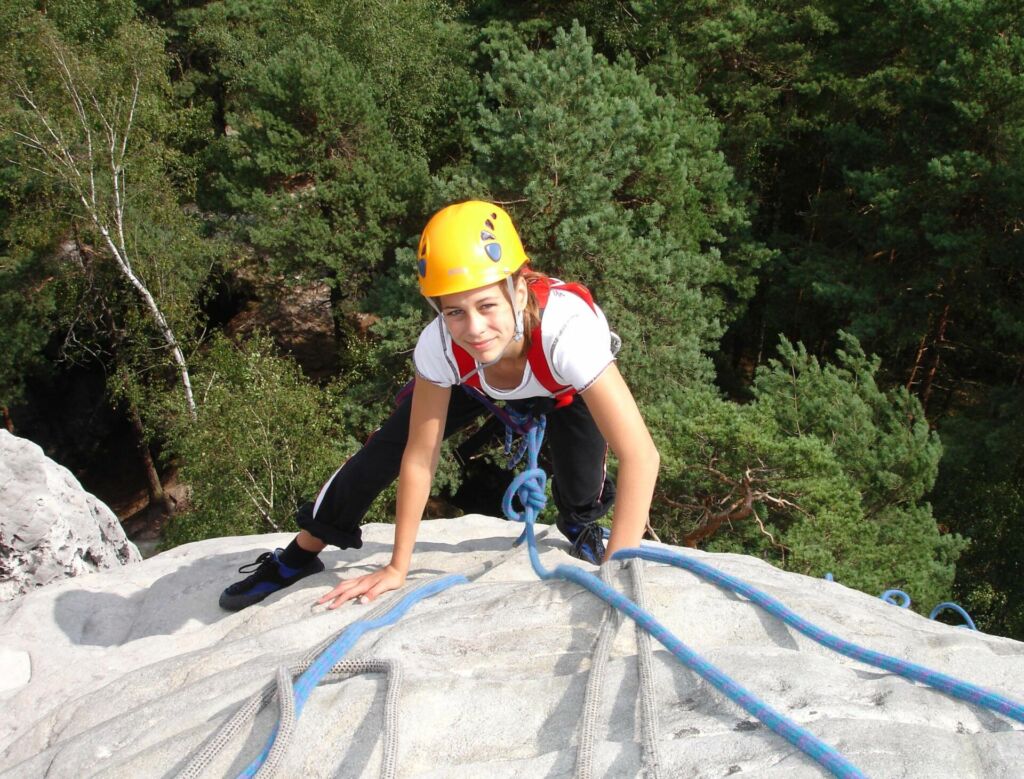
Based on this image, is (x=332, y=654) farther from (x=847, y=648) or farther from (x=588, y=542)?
(x=588, y=542)

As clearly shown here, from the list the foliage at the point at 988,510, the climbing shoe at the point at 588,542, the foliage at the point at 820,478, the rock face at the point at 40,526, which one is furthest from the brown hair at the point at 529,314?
the foliage at the point at 988,510

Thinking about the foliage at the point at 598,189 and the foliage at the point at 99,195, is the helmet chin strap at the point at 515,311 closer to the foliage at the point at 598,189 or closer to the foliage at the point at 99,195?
the foliage at the point at 598,189

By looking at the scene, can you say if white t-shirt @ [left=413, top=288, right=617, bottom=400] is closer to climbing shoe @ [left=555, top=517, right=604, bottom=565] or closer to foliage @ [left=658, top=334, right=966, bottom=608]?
climbing shoe @ [left=555, top=517, right=604, bottom=565]

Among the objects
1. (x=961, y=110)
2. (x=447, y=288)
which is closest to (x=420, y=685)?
(x=447, y=288)

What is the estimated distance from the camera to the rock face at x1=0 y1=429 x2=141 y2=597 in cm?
450

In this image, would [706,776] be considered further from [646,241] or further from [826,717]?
[646,241]

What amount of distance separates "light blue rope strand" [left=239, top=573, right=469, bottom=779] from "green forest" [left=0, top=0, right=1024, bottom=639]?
649 cm

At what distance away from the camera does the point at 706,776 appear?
1.47m

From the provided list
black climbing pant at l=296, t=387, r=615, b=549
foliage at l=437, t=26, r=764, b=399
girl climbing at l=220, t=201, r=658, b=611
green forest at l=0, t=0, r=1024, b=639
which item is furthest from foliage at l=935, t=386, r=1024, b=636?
girl climbing at l=220, t=201, r=658, b=611

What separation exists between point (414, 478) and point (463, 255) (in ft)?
2.79

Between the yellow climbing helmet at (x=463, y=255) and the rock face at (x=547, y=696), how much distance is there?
91cm

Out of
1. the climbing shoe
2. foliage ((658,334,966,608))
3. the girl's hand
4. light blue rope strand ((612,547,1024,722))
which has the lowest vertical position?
foliage ((658,334,966,608))

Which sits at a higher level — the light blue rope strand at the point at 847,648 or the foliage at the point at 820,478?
the light blue rope strand at the point at 847,648

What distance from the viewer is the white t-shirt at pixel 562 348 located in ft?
8.23
